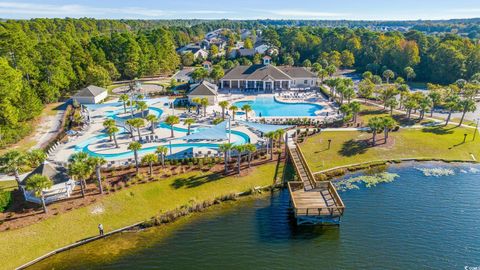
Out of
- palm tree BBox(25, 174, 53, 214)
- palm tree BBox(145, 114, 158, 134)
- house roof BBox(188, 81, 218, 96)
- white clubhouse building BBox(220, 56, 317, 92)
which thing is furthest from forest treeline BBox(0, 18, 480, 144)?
house roof BBox(188, 81, 218, 96)

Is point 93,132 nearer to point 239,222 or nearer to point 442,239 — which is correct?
point 239,222

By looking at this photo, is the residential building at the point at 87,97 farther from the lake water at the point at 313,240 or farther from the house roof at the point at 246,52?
the house roof at the point at 246,52

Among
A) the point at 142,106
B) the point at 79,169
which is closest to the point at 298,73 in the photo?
the point at 142,106

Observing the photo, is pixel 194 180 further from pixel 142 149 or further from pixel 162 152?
pixel 142 149

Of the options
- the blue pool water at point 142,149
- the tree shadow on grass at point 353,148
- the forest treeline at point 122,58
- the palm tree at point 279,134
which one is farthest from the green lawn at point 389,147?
the forest treeline at point 122,58

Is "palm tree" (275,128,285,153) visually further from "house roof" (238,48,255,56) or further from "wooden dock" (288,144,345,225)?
"house roof" (238,48,255,56)

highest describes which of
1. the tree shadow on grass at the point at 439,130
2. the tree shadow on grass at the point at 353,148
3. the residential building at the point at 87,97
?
the residential building at the point at 87,97
